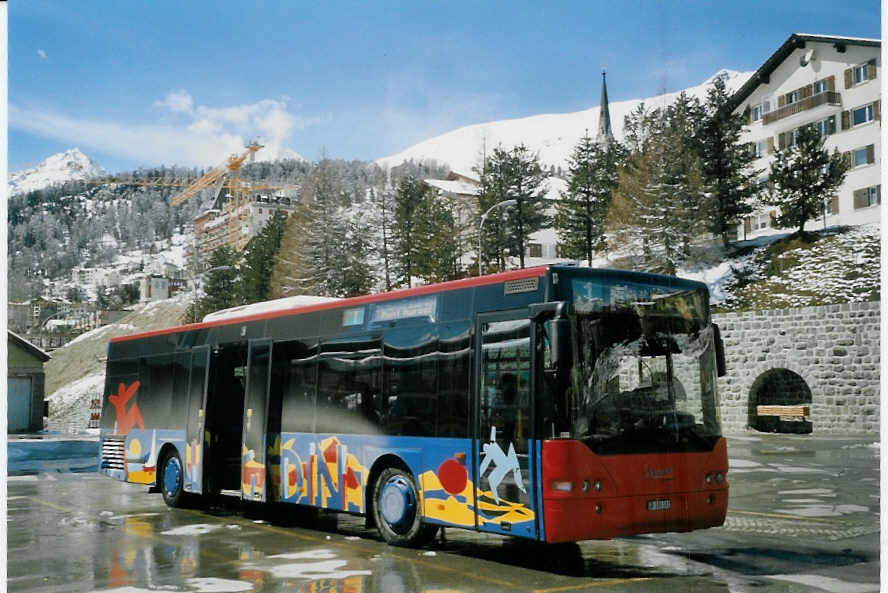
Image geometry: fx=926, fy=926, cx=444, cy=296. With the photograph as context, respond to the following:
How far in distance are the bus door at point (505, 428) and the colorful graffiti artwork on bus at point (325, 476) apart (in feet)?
6.84

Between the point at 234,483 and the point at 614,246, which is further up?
the point at 614,246

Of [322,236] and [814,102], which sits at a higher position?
[322,236]

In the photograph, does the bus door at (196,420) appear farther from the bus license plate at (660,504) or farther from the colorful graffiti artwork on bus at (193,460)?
the bus license plate at (660,504)

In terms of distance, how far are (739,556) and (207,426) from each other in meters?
7.71

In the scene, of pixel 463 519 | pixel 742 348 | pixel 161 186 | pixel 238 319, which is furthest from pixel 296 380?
pixel 742 348

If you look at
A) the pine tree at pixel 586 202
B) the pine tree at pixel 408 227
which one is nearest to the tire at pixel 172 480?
the pine tree at pixel 586 202

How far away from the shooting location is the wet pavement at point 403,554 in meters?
7.38

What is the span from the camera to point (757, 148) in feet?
92.6

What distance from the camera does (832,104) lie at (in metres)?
16.0

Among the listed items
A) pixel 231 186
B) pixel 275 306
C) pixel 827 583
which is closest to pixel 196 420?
pixel 275 306

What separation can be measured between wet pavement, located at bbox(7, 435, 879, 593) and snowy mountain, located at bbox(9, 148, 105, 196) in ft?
14.6

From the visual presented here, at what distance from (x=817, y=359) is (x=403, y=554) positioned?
23296mm

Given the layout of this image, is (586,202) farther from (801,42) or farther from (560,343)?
(560,343)

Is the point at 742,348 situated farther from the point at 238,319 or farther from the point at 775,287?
the point at 238,319
